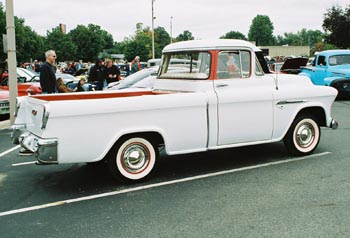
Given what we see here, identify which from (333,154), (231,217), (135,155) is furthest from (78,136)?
(333,154)

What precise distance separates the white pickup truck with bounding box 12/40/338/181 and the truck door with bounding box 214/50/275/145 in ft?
0.05

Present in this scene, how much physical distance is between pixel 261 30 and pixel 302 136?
156 m

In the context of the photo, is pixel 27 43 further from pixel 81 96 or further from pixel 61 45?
pixel 81 96

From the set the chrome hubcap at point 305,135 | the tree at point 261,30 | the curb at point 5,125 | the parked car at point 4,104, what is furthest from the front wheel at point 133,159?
the tree at point 261,30

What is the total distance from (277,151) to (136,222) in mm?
3891

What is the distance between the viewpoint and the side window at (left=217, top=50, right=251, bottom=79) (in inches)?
255

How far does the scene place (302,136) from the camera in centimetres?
712

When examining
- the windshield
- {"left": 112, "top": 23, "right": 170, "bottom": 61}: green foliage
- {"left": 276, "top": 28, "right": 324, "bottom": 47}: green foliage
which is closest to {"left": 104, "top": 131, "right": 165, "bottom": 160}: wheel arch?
the windshield

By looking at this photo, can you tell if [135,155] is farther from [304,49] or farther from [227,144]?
[304,49]

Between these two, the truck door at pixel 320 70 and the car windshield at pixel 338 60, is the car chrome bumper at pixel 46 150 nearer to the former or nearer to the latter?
the truck door at pixel 320 70

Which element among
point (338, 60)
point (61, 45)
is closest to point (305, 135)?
point (338, 60)

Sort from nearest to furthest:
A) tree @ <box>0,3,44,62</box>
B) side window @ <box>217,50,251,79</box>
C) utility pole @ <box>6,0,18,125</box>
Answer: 1. side window @ <box>217,50,251,79</box>
2. utility pole @ <box>6,0,18,125</box>
3. tree @ <box>0,3,44,62</box>

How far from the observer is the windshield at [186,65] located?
21.4 feet

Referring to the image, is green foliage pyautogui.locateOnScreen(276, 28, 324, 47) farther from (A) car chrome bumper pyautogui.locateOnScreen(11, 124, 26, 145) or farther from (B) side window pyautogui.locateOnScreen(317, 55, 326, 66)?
(A) car chrome bumper pyautogui.locateOnScreen(11, 124, 26, 145)
